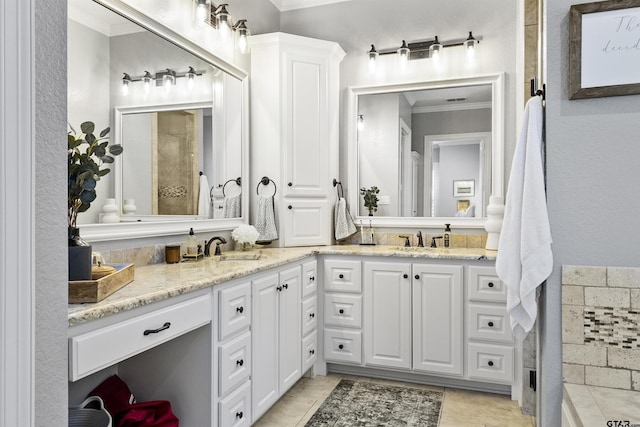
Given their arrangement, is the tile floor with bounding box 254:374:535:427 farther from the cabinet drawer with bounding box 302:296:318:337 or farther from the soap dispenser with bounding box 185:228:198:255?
the soap dispenser with bounding box 185:228:198:255

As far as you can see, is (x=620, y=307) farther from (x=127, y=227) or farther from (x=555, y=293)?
(x=127, y=227)

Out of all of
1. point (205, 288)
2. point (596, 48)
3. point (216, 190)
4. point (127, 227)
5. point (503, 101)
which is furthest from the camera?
point (503, 101)

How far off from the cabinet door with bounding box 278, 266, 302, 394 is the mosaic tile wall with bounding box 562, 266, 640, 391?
61.1 inches

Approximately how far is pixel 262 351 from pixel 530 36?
224 centimetres

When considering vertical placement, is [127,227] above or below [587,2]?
below

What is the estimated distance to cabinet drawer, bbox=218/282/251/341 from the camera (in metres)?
1.98

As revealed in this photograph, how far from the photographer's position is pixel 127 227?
226 cm

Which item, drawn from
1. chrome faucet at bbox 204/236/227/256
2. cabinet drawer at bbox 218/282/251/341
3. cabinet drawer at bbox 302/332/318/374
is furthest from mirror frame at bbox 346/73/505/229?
cabinet drawer at bbox 218/282/251/341

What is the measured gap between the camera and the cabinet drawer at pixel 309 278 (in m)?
2.91

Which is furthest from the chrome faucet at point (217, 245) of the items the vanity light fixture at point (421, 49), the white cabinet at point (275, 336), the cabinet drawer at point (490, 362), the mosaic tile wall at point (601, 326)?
the mosaic tile wall at point (601, 326)

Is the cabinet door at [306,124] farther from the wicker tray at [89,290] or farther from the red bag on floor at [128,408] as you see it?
the wicker tray at [89,290]

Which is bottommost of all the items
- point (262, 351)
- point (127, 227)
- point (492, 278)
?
point (262, 351)

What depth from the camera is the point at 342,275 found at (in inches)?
123

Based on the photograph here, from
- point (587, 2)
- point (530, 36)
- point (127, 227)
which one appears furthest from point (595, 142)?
point (127, 227)
